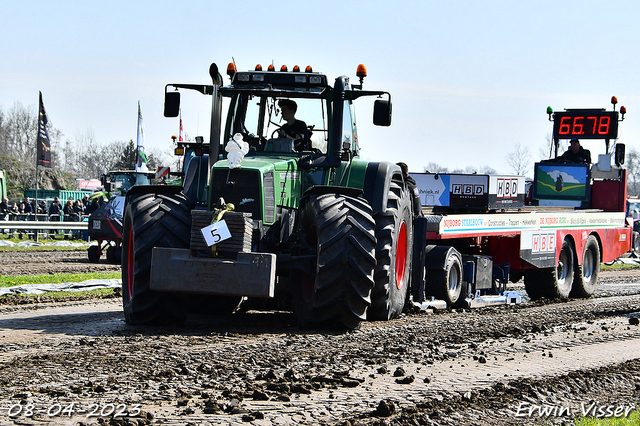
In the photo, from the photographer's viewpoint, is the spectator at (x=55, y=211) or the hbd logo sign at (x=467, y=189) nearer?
the hbd logo sign at (x=467, y=189)

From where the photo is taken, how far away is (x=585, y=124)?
18.7 m

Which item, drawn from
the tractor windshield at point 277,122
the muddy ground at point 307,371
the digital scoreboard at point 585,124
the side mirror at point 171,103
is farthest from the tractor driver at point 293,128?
the digital scoreboard at point 585,124

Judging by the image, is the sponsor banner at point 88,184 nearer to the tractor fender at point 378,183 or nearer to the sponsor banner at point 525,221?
the sponsor banner at point 525,221

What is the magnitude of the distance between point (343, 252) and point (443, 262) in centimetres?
341

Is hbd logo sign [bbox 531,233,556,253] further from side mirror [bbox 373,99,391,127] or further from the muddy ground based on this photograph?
side mirror [bbox 373,99,391,127]

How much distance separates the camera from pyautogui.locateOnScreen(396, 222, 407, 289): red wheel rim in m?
9.94

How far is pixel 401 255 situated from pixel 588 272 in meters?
6.97

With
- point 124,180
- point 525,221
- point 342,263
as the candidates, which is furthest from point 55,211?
point 342,263

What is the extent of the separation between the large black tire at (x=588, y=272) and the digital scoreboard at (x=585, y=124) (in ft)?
11.8

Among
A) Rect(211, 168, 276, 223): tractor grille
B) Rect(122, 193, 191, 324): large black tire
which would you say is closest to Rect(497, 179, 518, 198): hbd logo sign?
Rect(211, 168, 276, 223): tractor grille

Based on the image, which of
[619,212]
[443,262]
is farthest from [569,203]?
[443,262]

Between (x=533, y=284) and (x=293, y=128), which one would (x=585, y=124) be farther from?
(x=293, y=128)

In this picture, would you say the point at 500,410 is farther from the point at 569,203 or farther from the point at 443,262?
the point at 569,203

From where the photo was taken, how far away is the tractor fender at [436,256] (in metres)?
11.2
